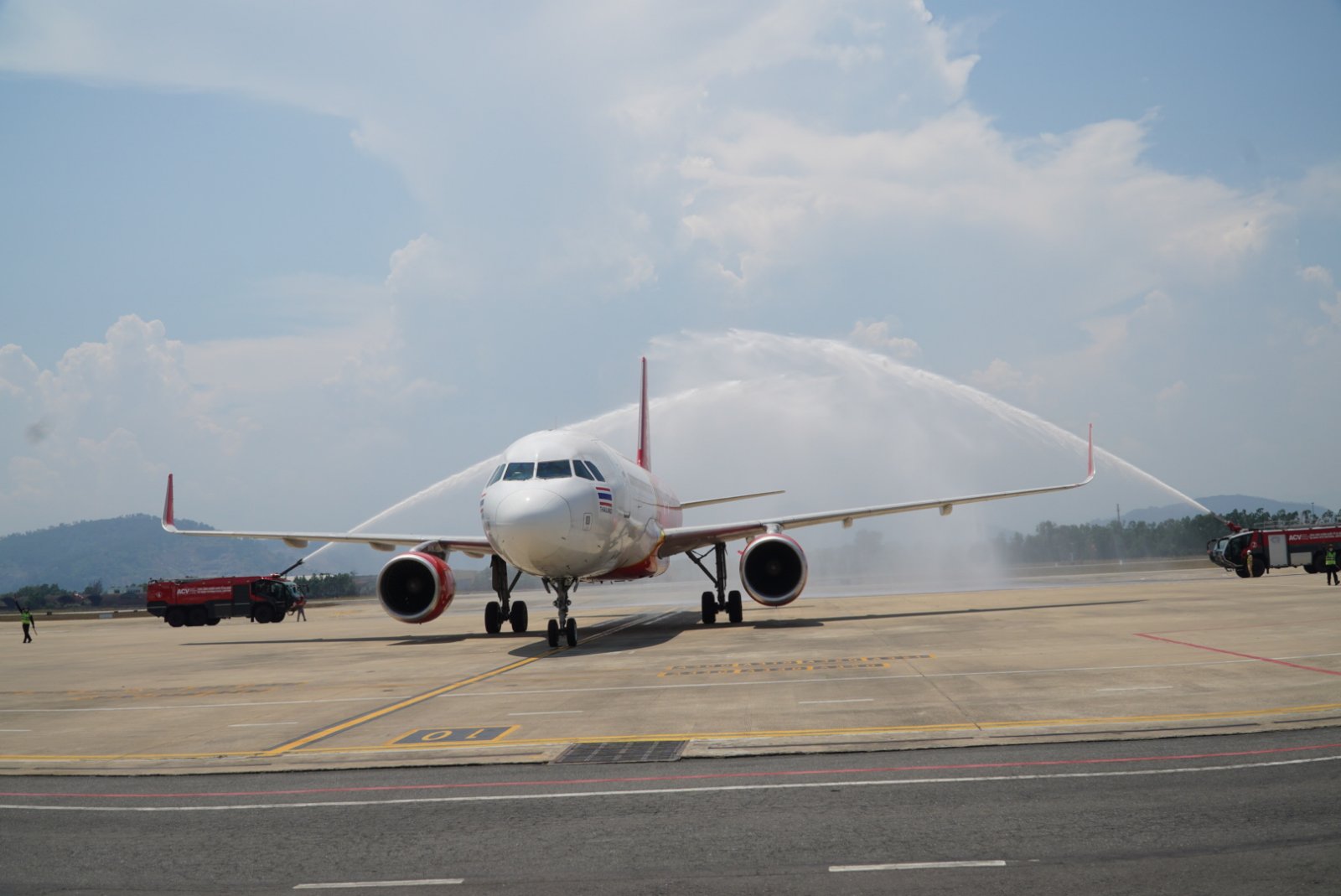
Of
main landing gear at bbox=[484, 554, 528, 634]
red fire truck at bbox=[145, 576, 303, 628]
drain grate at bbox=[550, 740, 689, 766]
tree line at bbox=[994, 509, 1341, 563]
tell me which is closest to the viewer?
drain grate at bbox=[550, 740, 689, 766]

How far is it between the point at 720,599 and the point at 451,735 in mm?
21824

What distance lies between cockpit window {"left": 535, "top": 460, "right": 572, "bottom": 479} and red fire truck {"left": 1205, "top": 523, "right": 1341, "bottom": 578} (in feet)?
118

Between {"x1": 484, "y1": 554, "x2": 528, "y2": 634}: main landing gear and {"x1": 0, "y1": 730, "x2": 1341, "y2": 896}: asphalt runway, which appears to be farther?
{"x1": 484, "y1": 554, "x2": 528, "y2": 634}: main landing gear

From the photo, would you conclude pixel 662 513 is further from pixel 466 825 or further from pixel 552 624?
pixel 466 825

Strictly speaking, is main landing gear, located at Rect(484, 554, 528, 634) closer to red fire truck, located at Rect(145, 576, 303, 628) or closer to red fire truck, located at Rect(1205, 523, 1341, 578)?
red fire truck, located at Rect(145, 576, 303, 628)

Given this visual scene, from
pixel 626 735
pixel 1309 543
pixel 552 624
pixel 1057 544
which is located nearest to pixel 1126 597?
pixel 1309 543

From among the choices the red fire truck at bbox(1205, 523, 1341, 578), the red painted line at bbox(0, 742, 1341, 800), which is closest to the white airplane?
the red painted line at bbox(0, 742, 1341, 800)

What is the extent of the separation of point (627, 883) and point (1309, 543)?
47.1m

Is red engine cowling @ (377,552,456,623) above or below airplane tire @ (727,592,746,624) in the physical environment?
above

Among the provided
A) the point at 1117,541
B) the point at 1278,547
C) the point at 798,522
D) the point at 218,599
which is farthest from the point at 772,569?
the point at 1117,541

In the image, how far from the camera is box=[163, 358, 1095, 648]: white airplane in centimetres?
2312

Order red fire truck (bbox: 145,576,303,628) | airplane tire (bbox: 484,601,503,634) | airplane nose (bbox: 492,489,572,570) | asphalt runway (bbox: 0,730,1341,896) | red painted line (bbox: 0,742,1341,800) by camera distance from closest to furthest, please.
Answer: asphalt runway (bbox: 0,730,1341,896)
red painted line (bbox: 0,742,1341,800)
airplane nose (bbox: 492,489,572,570)
airplane tire (bbox: 484,601,503,634)
red fire truck (bbox: 145,576,303,628)

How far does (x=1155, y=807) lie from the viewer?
8008 mm

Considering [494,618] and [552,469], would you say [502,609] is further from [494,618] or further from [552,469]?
[552,469]
